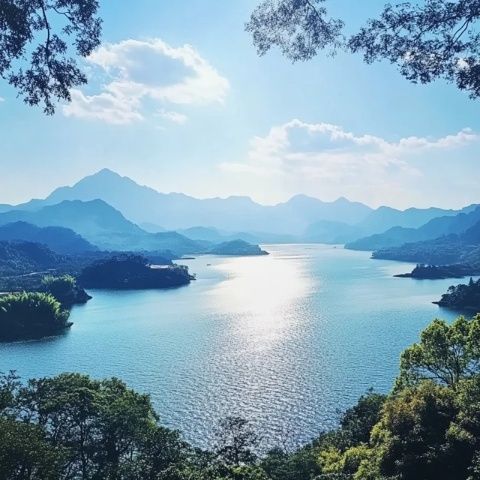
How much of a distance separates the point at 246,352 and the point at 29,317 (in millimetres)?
54464

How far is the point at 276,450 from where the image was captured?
4006 centimetres

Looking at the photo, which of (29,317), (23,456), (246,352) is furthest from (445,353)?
(29,317)

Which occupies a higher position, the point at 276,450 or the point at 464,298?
the point at 276,450

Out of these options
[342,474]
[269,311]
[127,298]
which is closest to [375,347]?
[269,311]

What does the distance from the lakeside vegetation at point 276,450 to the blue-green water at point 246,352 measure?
14.8 metres

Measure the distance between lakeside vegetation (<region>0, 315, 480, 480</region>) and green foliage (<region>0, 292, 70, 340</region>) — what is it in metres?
73.9

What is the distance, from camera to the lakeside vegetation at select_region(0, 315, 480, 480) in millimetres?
24562

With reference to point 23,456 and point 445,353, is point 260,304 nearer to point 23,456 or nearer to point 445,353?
point 445,353

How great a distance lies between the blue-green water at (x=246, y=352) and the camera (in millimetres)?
58562

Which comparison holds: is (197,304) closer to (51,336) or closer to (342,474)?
(51,336)

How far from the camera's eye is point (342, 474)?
94.8 feet

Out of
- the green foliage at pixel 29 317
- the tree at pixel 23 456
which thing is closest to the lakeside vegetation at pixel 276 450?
the tree at pixel 23 456

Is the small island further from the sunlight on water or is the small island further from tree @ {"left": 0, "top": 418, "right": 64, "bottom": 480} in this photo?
tree @ {"left": 0, "top": 418, "right": 64, "bottom": 480}

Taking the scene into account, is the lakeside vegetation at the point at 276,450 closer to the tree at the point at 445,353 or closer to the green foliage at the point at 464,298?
the tree at the point at 445,353
